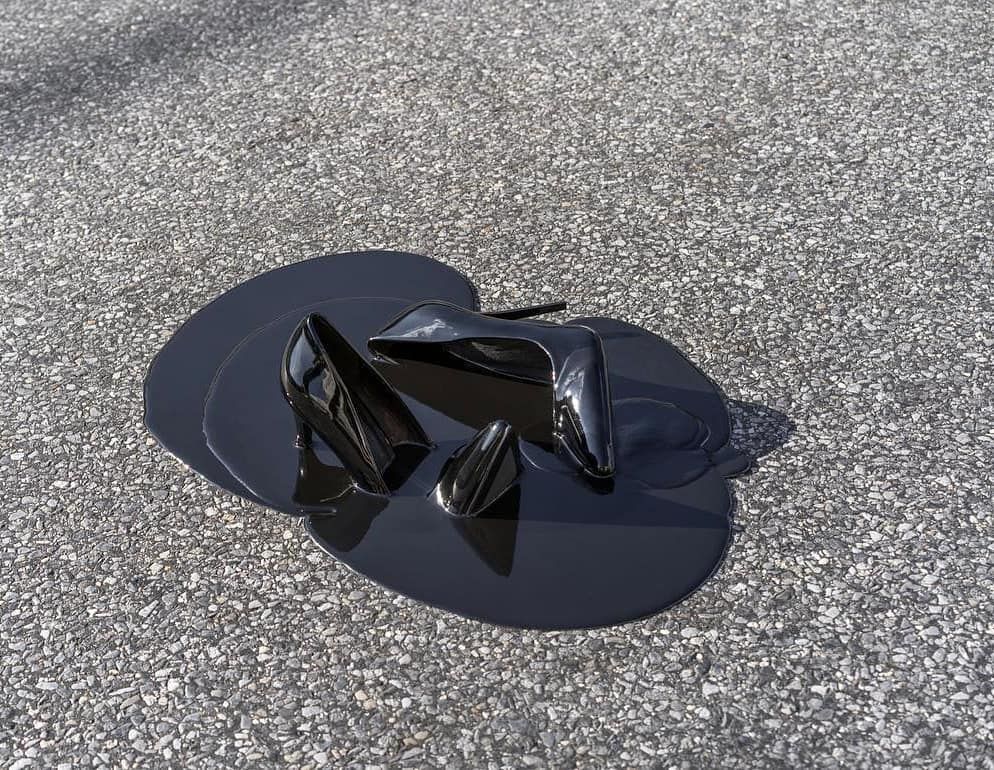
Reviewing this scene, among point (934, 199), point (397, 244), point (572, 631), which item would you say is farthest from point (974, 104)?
point (572, 631)

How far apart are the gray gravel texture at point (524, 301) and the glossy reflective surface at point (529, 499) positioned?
7cm

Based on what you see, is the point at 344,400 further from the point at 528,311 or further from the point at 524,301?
the point at 524,301

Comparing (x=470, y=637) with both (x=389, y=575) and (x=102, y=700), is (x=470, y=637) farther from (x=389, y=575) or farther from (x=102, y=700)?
(x=102, y=700)

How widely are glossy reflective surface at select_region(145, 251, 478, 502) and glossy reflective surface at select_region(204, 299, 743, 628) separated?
0.25 ft

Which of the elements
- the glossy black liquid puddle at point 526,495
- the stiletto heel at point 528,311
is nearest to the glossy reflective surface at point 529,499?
the glossy black liquid puddle at point 526,495

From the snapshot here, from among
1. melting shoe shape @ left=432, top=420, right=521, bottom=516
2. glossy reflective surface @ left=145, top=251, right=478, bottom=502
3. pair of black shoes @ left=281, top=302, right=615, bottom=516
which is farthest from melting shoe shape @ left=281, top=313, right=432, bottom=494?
glossy reflective surface @ left=145, top=251, right=478, bottom=502

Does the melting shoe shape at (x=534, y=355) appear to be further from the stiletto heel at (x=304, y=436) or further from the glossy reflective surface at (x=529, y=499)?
the stiletto heel at (x=304, y=436)

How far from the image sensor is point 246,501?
2.96 m

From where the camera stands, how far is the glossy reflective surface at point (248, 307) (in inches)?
127

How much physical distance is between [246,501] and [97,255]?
4.69 ft

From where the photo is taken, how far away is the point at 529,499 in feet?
9.51

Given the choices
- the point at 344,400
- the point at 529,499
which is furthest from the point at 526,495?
the point at 344,400

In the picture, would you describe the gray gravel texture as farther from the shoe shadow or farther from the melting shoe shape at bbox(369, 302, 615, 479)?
the melting shoe shape at bbox(369, 302, 615, 479)

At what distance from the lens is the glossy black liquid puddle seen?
8.82ft
